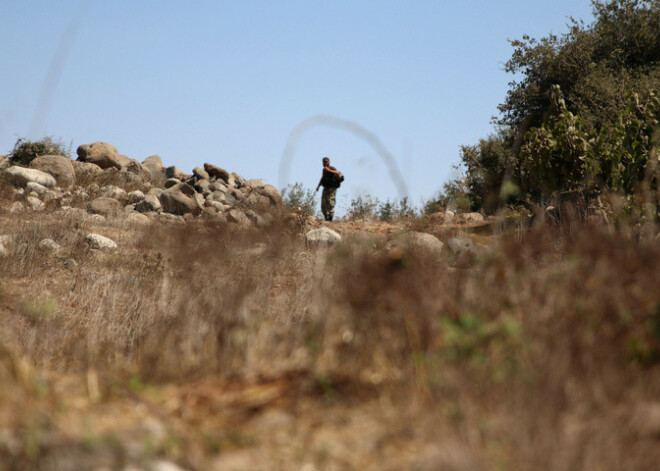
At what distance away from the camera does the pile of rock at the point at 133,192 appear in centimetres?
1484

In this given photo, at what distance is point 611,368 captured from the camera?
101 inches

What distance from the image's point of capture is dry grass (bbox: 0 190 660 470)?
7.79 ft

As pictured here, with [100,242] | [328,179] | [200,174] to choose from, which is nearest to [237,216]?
[100,242]

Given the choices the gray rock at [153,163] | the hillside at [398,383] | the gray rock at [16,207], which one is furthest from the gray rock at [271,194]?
the hillside at [398,383]

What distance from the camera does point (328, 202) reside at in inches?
664

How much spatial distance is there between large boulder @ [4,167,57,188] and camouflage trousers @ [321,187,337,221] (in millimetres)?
8009

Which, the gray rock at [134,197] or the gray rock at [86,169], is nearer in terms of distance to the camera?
the gray rock at [134,197]

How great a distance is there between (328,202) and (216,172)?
9221 millimetres

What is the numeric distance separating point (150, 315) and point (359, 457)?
181 inches

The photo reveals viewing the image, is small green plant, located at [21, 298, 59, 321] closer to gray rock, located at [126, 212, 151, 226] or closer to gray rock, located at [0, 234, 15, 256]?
gray rock, located at [0, 234, 15, 256]

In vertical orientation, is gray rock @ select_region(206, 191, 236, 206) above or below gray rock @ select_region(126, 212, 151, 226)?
above

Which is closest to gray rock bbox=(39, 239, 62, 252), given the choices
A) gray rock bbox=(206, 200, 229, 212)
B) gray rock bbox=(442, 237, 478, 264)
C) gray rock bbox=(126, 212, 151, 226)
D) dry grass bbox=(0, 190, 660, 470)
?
gray rock bbox=(126, 212, 151, 226)

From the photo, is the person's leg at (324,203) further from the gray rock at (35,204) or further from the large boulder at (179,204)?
the gray rock at (35,204)

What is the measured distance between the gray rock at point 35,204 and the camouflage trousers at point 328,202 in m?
6.90
